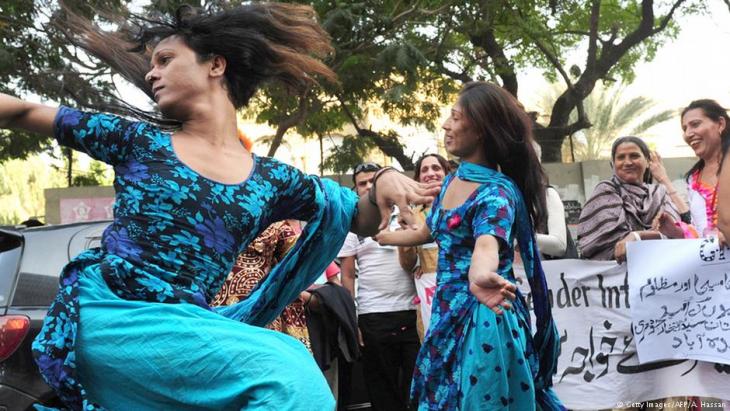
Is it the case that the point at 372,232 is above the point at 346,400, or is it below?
above

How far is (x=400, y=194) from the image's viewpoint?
2988 mm

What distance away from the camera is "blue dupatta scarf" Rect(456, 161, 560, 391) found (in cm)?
420

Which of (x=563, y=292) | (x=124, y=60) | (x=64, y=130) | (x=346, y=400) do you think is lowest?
(x=346, y=400)

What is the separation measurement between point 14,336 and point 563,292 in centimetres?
349

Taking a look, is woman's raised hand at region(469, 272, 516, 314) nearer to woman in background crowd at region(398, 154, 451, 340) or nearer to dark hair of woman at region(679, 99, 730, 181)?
dark hair of woman at region(679, 99, 730, 181)

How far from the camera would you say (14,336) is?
4723mm

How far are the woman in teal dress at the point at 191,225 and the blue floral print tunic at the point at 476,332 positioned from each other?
87cm

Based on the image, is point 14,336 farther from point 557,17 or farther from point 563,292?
point 557,17

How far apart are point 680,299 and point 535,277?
186 centimetres

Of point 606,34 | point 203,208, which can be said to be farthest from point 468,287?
point 606,34

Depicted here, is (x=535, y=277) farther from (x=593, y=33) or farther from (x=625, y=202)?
(x=593, y=33)

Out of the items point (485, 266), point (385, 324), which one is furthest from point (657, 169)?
point (485, 266)

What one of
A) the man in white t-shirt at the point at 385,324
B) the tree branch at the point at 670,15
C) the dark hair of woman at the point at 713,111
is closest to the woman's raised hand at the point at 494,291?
the dark hair of woman at the point at 713,111

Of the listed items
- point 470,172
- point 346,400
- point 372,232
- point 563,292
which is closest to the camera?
point 372,232
